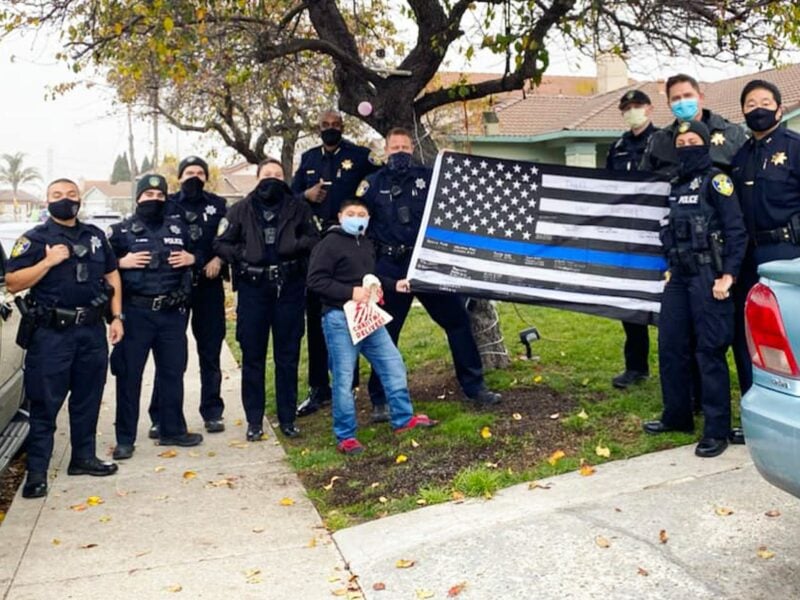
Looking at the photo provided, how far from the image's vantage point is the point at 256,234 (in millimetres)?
6312

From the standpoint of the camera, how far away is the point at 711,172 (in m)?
5.13

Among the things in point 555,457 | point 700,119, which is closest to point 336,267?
point 555,457

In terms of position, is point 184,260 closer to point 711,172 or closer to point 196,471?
point 196,471

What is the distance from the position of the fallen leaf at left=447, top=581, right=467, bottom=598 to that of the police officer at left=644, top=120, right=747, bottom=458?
204 centimetres

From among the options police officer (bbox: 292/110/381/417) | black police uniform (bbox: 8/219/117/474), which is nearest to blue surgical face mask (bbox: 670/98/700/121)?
police officer (bbox: 292/110/381/417)

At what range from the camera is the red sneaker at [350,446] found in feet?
19.3

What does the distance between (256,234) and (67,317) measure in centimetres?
146

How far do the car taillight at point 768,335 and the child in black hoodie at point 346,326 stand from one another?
2.88 meters

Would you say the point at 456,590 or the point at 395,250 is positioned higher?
the point at 395,250

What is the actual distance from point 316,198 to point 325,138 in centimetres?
48

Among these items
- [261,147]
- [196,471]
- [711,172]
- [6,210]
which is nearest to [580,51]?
[711,172]

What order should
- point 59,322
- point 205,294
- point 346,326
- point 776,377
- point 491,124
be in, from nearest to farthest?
point 776,377
point 59,322
point 346,326
point 205,294
point 491,124

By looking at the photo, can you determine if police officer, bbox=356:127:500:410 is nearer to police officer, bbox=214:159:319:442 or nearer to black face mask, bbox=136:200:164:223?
police officer, bbox=214:159:319:442

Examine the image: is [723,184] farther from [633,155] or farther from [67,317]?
[67,317]
